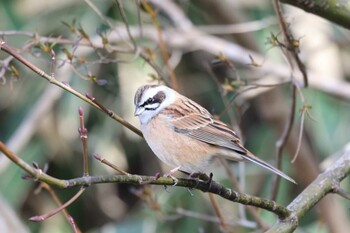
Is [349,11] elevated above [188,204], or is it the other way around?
[349,11]

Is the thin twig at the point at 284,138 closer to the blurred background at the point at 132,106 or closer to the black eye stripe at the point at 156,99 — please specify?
the black eye stripe at the point at 156,99

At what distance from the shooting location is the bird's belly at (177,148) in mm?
2539

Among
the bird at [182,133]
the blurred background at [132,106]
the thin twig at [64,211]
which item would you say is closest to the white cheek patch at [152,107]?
the bird at [182,133]

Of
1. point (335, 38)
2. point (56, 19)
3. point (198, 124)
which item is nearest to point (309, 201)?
point (198, 124)

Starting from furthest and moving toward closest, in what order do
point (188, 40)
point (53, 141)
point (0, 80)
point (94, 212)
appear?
point (94, 212), point (53, 141), point (188, 40), point (0, 80)

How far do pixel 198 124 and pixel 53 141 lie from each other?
216cm

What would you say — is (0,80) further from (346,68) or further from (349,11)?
(346,68)

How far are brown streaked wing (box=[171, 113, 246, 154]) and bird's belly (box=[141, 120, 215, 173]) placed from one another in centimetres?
3

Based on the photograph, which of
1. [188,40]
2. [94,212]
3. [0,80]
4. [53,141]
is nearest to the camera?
[0,80]

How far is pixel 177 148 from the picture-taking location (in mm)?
2607

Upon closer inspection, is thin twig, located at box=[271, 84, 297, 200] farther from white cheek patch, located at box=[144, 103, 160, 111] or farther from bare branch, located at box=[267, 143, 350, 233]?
white cheek patch, located at box=[144, 103, 160, 111]

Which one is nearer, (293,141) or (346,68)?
(293,141)

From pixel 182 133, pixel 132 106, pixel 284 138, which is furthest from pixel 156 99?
pixel 132 106

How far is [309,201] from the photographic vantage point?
7.54 feet
